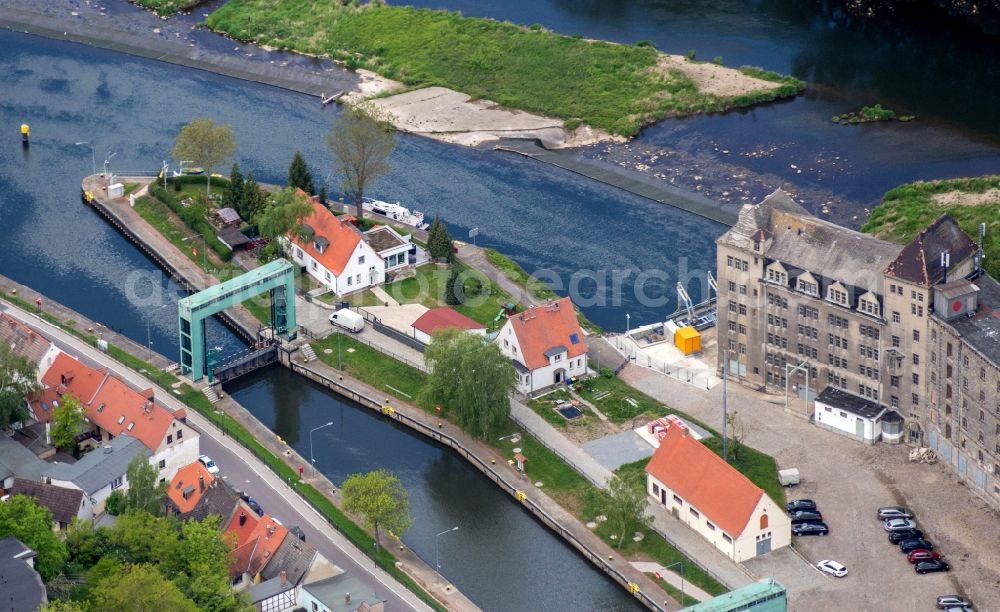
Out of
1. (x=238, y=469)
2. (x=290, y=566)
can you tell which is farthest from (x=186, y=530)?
(x=238, y=469)

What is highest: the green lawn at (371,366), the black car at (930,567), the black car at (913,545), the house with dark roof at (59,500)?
the black car at (913,545)

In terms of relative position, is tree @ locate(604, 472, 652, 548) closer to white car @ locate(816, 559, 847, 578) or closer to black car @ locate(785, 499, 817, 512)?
black car @ locate(785, 499, 817, 512)

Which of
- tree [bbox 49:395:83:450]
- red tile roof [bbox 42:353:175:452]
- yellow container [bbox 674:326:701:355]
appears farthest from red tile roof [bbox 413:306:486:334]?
tree [bbox 49:395:83:450]

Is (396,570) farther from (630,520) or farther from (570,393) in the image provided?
(570,393)

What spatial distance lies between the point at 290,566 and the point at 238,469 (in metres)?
21.1

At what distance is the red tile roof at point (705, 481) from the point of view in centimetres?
16088

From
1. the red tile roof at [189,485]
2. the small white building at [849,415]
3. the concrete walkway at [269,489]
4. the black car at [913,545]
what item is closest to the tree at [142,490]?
the red tile roof at [189,485]

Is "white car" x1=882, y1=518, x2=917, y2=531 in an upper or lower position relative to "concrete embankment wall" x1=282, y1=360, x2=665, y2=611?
upper

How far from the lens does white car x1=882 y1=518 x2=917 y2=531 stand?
163 metres

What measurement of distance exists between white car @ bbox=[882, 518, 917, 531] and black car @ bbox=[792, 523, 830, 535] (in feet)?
17.3

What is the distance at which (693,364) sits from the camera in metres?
192

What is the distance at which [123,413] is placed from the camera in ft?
577

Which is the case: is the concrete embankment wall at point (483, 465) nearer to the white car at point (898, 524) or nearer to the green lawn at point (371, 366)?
the green lawn at point (371, 366)

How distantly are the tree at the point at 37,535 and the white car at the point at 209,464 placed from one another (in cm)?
2449
